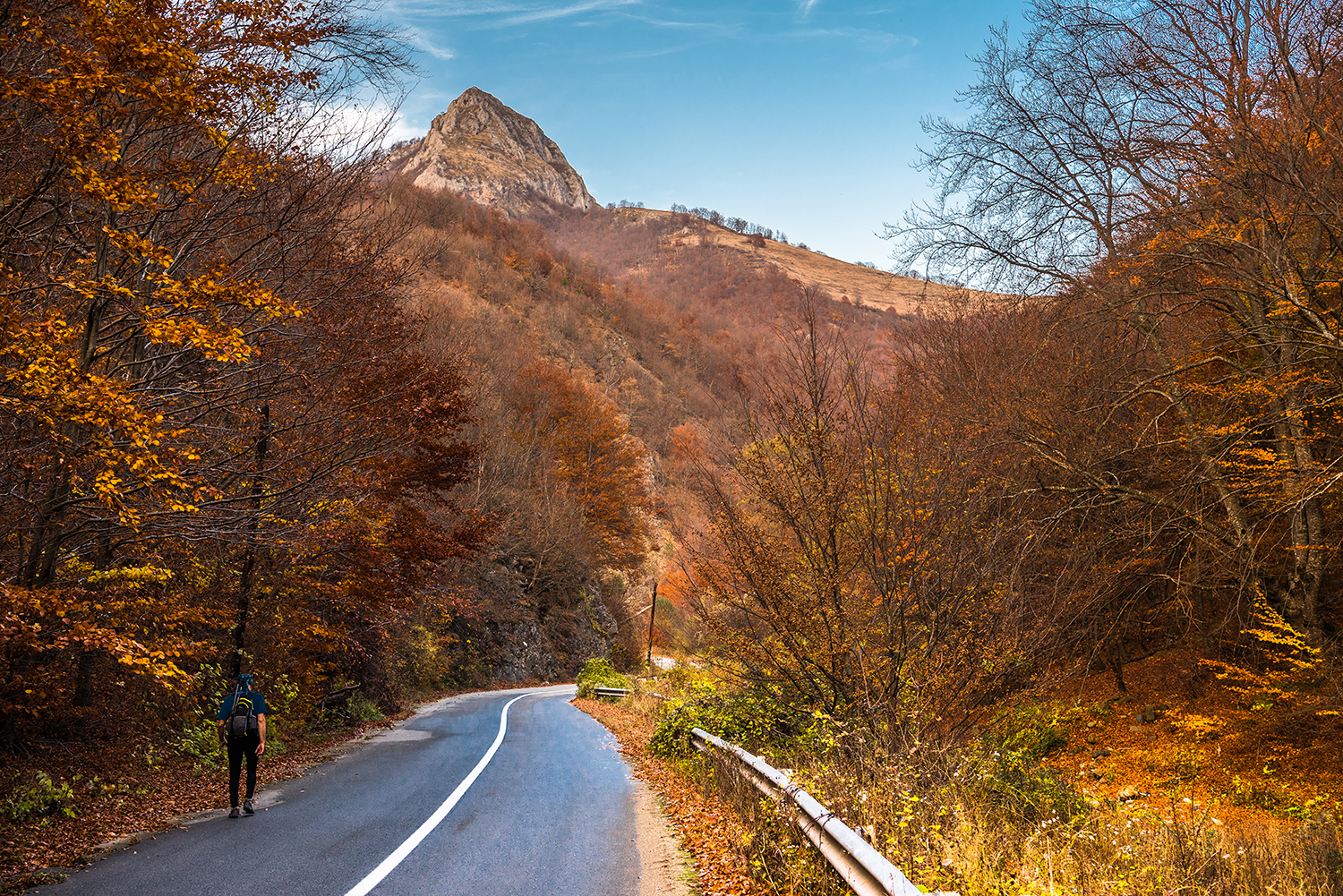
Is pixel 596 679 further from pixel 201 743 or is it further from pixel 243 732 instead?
pixel 243 732

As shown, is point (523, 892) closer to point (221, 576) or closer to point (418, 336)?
point (221, 576)

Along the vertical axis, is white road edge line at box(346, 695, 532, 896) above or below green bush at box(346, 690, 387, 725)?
above

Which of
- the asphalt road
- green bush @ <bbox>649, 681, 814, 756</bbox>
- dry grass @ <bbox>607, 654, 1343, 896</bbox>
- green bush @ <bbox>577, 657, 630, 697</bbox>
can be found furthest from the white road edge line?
green bush @ <bbox>577, 657, 630, 697</bbox>

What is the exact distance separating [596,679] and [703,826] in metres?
22.7

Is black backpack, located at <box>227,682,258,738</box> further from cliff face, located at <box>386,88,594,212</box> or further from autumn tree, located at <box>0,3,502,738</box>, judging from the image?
cliff face, located at <box>386,88,594,212</box>

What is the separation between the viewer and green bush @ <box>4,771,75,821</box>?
7145 millimetres

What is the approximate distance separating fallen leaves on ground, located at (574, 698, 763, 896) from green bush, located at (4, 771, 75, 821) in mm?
6032

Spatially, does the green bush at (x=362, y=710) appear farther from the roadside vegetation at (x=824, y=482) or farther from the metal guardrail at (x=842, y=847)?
the metal guardrail at (x=842, y=847)

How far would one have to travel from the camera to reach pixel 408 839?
700 cm

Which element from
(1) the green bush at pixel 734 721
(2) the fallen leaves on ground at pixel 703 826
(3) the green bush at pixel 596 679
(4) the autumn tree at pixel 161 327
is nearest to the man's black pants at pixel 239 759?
(4) the autumn tree at pixel 161 327

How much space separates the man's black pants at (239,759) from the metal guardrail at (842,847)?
5.28m

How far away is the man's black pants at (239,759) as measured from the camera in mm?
7926

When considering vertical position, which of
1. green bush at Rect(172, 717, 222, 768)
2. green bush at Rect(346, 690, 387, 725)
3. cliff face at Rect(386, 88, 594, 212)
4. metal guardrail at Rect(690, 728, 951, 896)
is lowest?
green bush at Rect(346, 690, 387, 725)

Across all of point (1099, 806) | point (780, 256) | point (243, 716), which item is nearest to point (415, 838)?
point (243, 716)
